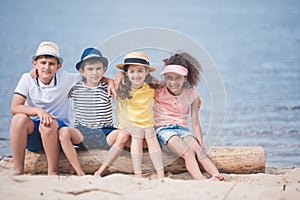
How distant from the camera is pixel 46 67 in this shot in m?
5.47

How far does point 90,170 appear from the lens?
218 inches

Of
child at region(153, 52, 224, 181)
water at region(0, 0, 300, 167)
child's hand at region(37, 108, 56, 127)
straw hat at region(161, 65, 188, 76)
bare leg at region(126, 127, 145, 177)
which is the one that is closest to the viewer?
child's hand at region(37, 108, 56, 127)

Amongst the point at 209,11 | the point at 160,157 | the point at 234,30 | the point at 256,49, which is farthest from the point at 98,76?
the point at 209,11

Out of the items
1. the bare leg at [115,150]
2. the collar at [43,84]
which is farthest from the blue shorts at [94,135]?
the collar at [43,84]

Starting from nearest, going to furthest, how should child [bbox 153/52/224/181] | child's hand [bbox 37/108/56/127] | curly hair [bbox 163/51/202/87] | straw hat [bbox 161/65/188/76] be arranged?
child's hand [bbox 37/108/56/127]
child [bbox 153/52/224/181]
straw hat [bbox 161/65/188/76]
curly hair [bbox 163/51/202/87]

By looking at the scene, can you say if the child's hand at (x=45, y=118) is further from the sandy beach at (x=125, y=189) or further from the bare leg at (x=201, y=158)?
the bare leg at (x=201, y=158)

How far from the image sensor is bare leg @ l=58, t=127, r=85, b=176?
5285 mm

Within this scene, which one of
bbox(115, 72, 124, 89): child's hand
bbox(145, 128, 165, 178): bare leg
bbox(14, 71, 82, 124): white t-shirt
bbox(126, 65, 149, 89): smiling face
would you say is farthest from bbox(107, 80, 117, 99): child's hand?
bbox(145, 128, 165, 178): bare leg

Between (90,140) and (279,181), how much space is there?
1800 millimetres

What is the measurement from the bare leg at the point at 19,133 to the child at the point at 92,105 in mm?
453

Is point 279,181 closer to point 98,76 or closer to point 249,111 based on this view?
point 98,76

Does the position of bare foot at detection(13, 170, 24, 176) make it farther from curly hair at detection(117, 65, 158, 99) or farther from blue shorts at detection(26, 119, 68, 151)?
curly hair at detection(117, 65, 158, 99)

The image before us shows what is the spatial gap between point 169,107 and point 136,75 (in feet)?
1.55

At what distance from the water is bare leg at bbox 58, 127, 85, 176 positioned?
7.91 ft
